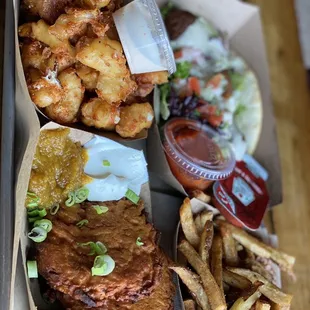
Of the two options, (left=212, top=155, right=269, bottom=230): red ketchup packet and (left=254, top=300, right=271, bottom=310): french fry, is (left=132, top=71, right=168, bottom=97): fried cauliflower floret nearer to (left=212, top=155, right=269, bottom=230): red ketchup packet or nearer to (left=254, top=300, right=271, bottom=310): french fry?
(left=212, top=155, right=269, bottom=230): red ketchup packet

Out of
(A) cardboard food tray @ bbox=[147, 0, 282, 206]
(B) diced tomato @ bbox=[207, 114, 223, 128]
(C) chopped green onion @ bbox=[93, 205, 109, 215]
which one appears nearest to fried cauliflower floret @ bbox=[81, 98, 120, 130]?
(C) chopped green onion @ bbox=[93, 205, 109, 215]

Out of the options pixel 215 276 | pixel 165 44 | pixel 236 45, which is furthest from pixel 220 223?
pixel 236 45

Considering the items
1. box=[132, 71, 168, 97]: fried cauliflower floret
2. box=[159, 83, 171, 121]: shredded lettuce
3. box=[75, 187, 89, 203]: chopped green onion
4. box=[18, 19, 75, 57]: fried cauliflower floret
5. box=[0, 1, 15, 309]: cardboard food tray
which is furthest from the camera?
box=[159, 83, 171, 121]: shredded lettuce

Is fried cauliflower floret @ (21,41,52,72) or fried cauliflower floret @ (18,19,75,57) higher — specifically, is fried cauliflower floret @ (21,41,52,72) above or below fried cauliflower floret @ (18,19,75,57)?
below

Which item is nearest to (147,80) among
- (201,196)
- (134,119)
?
(134,119)

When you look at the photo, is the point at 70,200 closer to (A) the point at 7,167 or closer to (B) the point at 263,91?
(A) the point at 7,167

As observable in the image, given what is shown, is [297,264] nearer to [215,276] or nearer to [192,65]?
[215,276]
